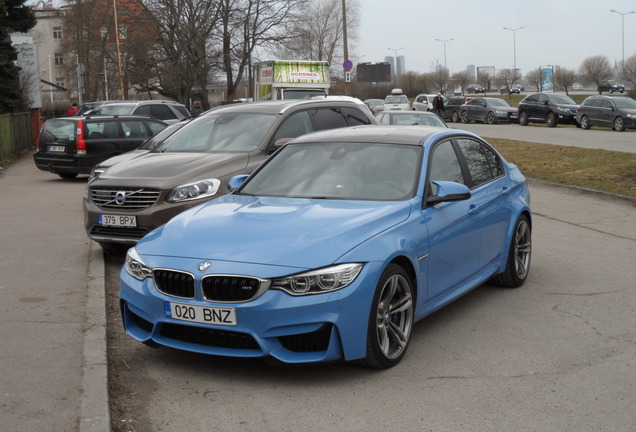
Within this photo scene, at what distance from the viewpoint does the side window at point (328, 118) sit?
1110cm

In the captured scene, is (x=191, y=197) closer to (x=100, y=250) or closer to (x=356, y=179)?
(x=100, y=250)

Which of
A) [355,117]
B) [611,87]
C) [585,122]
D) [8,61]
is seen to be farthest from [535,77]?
[355,117]

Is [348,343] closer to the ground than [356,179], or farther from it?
closer to the ground

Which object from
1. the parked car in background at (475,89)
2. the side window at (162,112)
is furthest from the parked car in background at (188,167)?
the parked car in background at (475,89)

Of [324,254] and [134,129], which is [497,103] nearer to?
A: [134,129]

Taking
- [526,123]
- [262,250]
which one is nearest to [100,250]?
[262,250]

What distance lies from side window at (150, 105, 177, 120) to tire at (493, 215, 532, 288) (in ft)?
62.4

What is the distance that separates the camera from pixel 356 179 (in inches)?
259

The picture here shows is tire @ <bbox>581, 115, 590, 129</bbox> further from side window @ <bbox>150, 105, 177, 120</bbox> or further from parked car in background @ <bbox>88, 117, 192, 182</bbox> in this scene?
parked car in background @ <bbox>88, 117, 192, 182</bbox>

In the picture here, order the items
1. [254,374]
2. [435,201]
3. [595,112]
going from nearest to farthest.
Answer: [254,374], [435,201], [595,112]

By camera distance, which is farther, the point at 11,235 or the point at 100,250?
the point at 11,235

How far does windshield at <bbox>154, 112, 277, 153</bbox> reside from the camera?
33.8 feet

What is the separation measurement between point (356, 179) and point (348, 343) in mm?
1687

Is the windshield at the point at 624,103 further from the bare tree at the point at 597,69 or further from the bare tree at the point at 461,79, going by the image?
the bare tree at the point at 461,79
